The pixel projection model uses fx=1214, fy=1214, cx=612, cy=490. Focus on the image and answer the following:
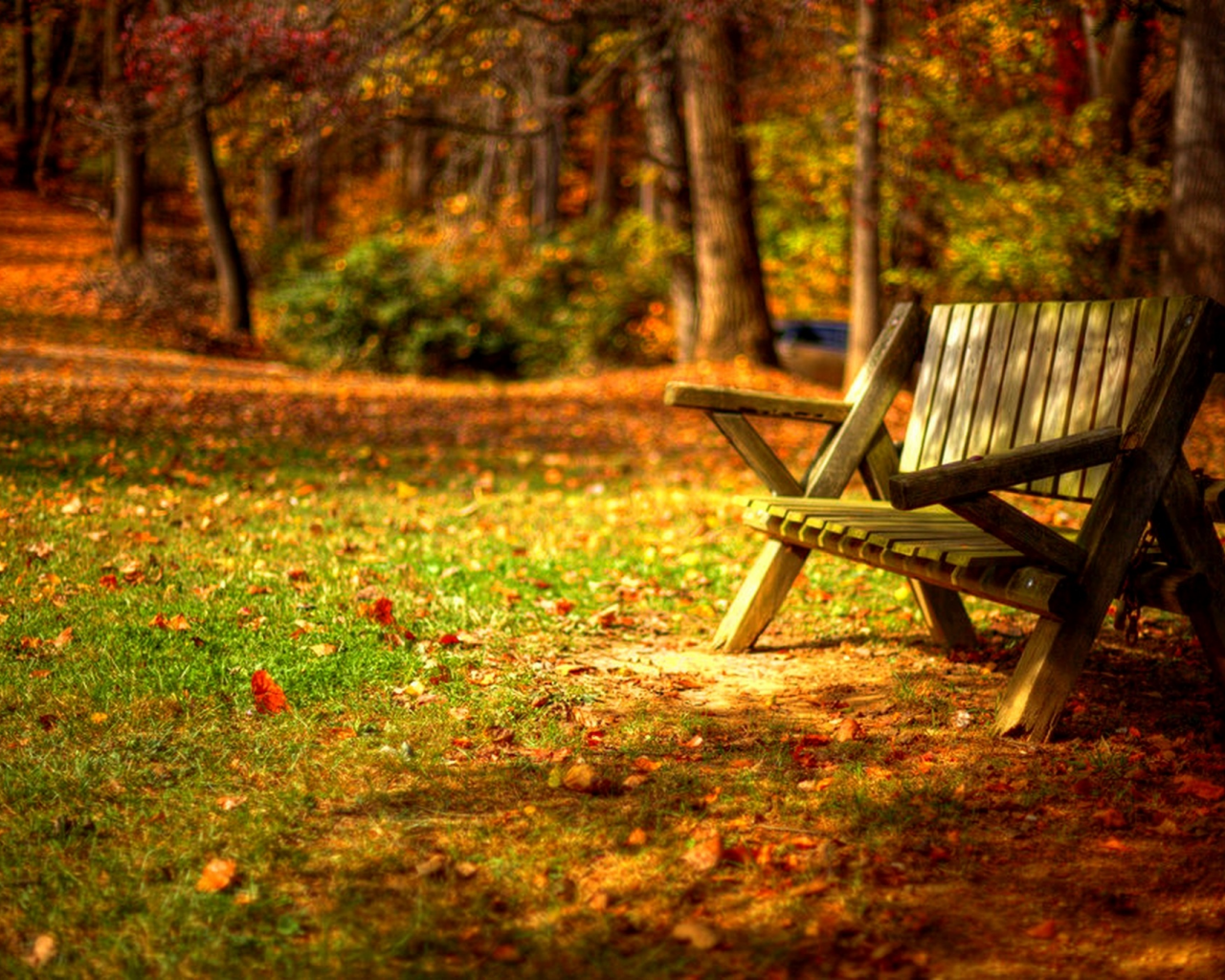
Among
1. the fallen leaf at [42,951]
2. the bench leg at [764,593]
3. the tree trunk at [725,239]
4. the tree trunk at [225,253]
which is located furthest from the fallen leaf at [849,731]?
the tree trunk at [225,253]

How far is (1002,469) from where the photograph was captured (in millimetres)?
3053

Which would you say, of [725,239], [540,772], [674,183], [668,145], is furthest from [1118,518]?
[674,183]

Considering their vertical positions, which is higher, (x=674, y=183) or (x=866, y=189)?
(x=674, y=183)

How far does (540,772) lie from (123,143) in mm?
13161

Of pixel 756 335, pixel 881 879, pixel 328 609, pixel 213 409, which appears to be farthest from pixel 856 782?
pixel 756 335

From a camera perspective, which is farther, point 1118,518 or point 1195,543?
point 1195,543

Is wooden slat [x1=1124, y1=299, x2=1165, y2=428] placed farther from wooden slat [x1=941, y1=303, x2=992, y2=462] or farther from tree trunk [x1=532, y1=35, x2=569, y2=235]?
tree trunk [x1=532, y1=35, x2=569, y2=235]

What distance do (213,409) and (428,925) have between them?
8.45 m

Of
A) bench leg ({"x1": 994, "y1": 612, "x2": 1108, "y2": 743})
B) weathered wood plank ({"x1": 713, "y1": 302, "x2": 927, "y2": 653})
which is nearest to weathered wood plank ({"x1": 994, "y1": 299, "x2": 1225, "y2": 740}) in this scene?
bench leg ({"x1": 994, "y1": 612, "x2": 1108, "y2": 743})

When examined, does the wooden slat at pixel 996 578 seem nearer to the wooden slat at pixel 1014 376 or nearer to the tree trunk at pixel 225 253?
the wooden slat at pixel 1014 376

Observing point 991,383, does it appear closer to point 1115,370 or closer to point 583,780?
point 1115,370

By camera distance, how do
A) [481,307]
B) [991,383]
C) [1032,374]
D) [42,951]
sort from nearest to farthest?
[42,951] < [1032,374] < [991,383] < [481,307]

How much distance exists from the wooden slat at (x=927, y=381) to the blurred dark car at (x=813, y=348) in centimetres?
827

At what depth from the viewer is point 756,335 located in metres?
12.8
